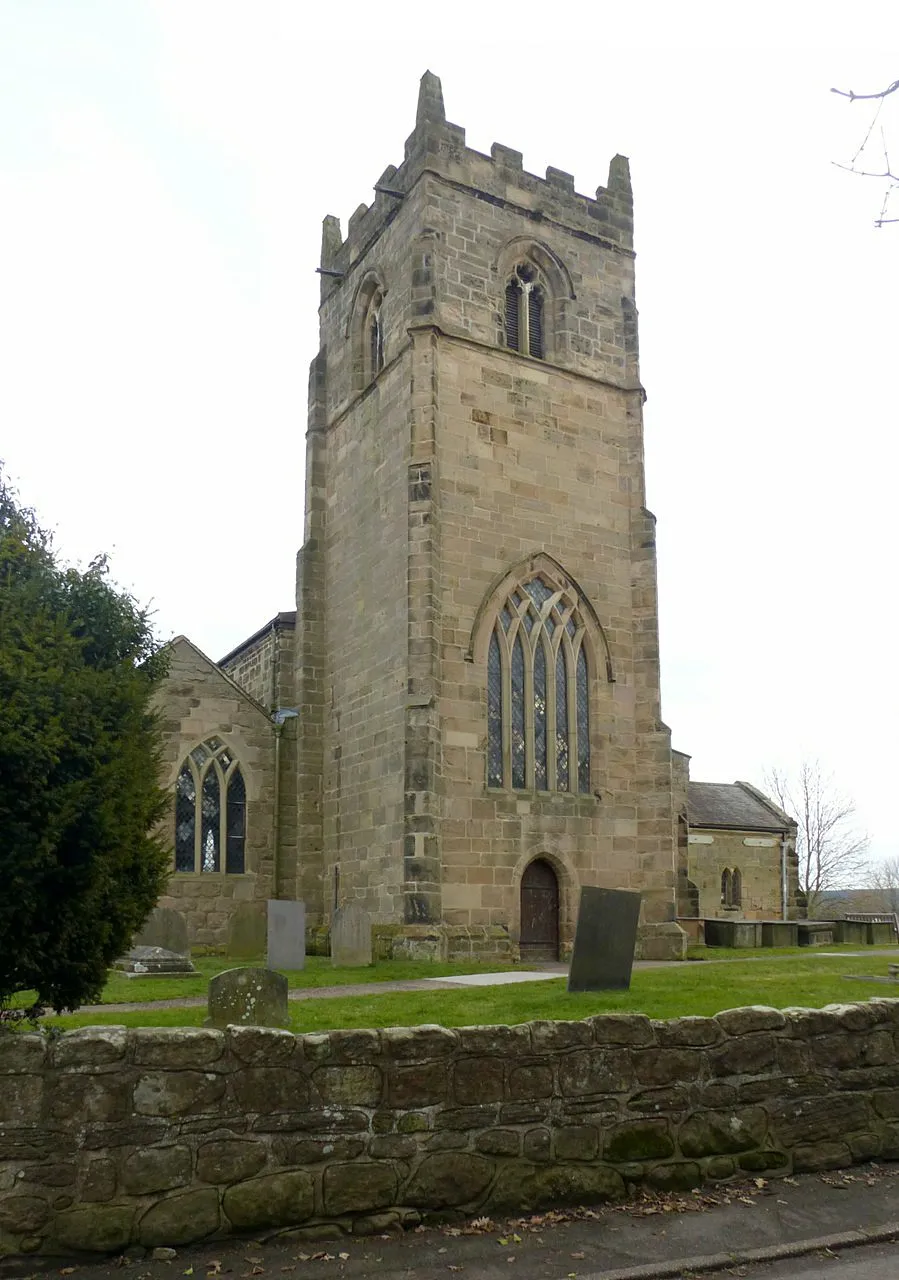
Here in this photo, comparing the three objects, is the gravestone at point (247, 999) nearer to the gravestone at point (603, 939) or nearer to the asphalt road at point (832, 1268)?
the asphalt road at point (832, 1268)

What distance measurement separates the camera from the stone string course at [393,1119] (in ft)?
19.1

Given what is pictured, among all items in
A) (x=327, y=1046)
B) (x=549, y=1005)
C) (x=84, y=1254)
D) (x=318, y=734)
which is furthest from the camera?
(x=318, y=734)

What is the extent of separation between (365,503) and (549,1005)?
14525 millimetres

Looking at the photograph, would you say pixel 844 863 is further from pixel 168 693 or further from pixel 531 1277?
pixel 531 1277

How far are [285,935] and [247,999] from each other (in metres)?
8.13

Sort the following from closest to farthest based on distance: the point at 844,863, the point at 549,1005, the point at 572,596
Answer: the point at 549,1005 → the point at 572,596 → the point at 844,863

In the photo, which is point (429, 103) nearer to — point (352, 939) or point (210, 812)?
point (210, 812)

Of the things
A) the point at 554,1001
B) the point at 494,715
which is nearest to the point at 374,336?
the point at 494,715

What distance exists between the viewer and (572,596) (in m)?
23.5

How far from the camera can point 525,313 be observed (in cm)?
2455

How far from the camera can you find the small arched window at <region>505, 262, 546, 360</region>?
24.3 m

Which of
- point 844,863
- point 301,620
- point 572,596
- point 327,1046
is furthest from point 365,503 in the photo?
point 844,863

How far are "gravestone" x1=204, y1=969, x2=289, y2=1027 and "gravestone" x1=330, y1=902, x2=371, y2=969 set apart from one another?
8875 mm

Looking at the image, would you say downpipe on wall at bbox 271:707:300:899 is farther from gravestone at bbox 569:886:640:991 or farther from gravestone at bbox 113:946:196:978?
gravestone at bbox 569:886:640:991
